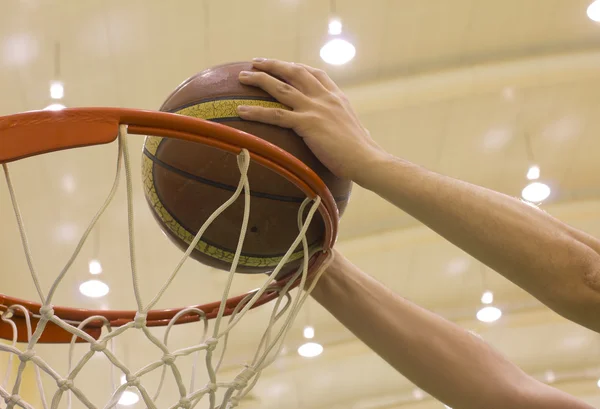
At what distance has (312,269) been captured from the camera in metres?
1.61

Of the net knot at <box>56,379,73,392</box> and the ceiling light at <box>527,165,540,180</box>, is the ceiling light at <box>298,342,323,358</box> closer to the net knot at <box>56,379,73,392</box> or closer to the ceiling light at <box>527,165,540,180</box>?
the ceiling light at <box>527,165,540,180</box>

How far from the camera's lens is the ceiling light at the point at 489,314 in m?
7.64

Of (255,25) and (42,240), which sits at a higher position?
(255,25)

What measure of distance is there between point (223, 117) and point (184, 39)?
3.14m

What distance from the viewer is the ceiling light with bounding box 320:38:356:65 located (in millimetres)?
4298

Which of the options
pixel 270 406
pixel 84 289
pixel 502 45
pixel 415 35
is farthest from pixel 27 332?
pixel 270 406

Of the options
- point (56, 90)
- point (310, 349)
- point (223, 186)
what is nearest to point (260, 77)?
point (223, 186)

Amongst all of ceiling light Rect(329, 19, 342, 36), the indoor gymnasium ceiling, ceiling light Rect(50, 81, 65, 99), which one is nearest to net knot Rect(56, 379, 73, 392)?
the indoor gymnasium ceiling

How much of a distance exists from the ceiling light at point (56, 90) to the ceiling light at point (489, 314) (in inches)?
198

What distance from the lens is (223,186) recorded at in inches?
57.4

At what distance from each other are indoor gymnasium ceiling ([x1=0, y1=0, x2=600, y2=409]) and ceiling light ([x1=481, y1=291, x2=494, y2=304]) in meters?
0.28

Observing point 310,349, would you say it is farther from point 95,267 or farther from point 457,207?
point 457,207

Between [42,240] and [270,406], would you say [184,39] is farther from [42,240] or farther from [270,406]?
[270,406]

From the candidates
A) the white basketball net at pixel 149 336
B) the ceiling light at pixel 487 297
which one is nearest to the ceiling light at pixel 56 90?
the white basketball net at pixel 149 336
